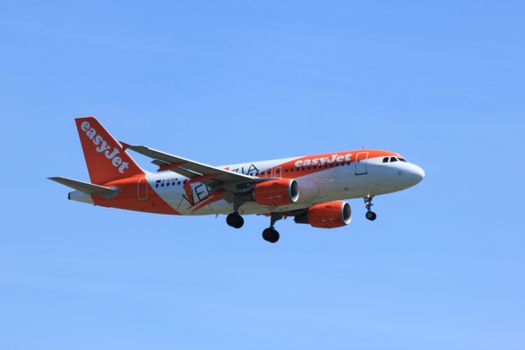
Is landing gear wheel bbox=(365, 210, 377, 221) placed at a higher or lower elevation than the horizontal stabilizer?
lower

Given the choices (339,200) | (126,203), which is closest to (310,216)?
(339,200)

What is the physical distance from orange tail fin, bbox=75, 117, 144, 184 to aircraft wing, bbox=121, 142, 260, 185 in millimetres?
6257

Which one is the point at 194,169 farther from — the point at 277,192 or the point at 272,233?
the point at 272,233

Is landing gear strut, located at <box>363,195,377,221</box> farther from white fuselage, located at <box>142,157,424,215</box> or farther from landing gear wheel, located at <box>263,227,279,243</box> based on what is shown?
landing gear wheel, located at <box>263,227,279,243</box>

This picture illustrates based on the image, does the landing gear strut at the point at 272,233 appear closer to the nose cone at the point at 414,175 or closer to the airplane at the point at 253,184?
the airplane at the point at 253,184

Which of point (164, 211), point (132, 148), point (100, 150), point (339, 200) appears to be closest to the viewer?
point (132, 148)

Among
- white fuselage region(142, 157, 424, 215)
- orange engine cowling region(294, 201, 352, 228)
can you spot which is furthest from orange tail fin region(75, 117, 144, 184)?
orange engine cowling region(294, 201, 352, 228)

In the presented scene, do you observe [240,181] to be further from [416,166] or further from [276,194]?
[416,166]

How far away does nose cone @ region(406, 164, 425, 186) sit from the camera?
206ft

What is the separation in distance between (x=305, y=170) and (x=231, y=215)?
189 inches

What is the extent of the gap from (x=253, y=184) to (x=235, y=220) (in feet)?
7.49

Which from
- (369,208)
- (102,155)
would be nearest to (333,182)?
(369,208)

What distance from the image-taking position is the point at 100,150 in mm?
72688

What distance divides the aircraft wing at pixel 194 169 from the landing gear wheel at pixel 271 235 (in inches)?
181
